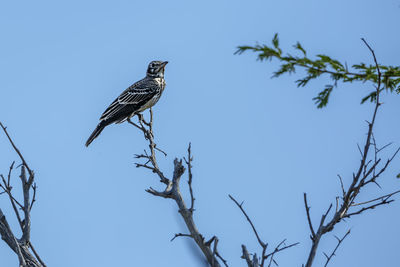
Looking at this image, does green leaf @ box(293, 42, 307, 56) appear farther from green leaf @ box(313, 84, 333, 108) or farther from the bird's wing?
the bird's wing

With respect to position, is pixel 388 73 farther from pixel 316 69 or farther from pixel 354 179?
pixel 354 179

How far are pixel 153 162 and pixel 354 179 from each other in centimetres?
255

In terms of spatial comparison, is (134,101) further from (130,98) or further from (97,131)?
(97,131)

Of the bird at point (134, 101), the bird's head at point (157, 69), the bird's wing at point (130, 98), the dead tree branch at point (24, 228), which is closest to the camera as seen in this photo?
the dead tree branch at point (24, 228)

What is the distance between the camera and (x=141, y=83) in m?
13.2

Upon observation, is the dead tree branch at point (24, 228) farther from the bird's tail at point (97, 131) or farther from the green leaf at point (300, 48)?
the bird's tail at point (97, 131)

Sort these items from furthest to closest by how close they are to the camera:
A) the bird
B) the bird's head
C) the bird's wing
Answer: the bird's head → the bird's wing → the bird

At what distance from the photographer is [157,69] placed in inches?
542

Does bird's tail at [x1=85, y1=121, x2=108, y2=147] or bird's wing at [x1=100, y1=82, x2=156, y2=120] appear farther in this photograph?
bird's wing at [x1=100, y1=82, x2=156, y2=120]

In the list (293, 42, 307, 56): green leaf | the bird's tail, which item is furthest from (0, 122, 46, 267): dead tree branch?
the bird's tail

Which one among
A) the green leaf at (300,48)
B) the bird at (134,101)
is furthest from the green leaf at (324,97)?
the bird at (134,101)

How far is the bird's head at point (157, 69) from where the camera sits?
13.7 metres

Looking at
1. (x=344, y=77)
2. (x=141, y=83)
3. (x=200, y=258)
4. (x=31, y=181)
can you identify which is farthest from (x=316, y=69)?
(x=141, y=83)

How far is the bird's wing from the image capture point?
40.1ft
